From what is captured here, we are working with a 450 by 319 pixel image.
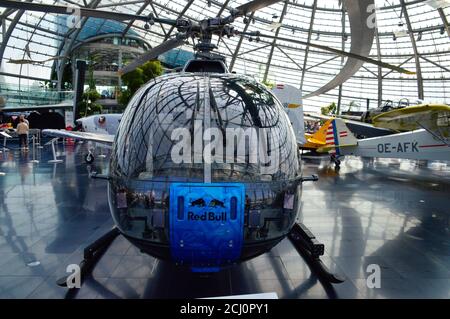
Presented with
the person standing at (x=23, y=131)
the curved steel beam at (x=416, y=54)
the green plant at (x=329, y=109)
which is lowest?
the person standing at (x=23, y=131)

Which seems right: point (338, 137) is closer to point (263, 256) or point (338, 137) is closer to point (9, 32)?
point (263, 256)

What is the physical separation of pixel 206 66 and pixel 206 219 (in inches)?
86.3

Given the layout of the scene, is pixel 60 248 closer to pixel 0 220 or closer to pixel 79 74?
pixel 0 220

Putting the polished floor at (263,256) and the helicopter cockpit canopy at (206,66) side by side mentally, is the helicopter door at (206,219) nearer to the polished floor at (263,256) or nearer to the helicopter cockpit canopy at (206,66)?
the polished floor at (263,256)

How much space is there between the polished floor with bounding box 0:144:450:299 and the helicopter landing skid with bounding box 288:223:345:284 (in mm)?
72

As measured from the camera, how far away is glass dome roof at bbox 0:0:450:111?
3103cm

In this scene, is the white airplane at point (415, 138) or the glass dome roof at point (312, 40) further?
the glass dome roof at point (312, 40)

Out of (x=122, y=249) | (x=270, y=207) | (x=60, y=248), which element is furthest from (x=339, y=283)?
(x=60, y=248)

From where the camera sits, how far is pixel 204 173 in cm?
261

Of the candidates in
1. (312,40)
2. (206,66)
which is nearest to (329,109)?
(312,40)

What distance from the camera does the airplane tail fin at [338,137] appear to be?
12.6m

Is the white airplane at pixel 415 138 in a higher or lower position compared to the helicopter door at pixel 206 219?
higher

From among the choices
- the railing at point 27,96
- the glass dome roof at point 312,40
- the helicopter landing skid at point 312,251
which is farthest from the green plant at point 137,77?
the helicopter landing skid at point 312,251

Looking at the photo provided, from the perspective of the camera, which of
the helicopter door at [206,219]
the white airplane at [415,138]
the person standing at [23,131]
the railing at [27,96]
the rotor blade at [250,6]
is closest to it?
the helicopter door at [206,219]
